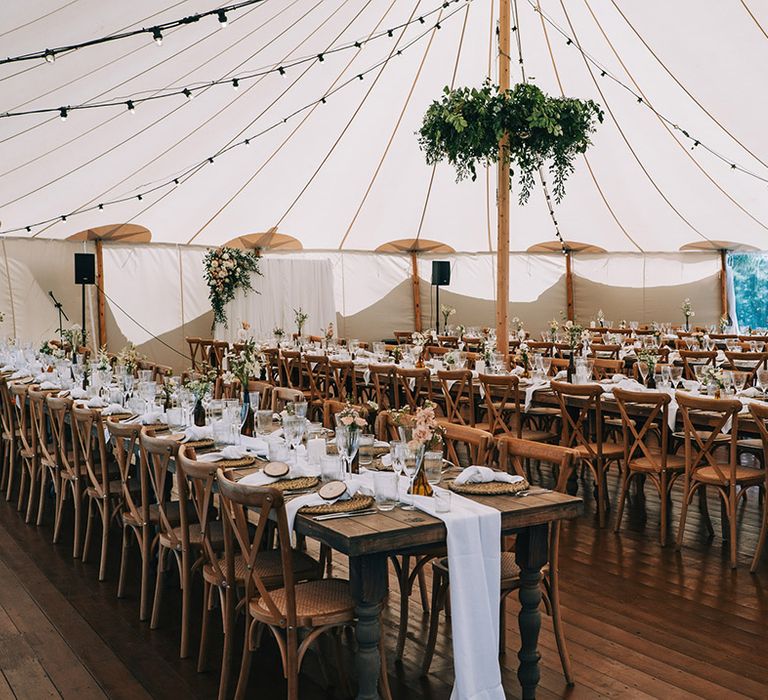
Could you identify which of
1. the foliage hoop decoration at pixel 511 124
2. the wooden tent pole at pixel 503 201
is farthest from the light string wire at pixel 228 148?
the foliage hoop decoration at pixel 511 124

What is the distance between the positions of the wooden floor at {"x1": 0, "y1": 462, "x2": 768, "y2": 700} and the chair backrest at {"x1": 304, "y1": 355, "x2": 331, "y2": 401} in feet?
13.3

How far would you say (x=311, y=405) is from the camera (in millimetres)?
9125

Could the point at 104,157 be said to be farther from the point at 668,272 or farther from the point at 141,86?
the point at 668,272

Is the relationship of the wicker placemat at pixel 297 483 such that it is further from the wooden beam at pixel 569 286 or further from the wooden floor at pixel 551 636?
the wooden beam at pixel 569 286

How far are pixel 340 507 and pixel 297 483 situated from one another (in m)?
0.40

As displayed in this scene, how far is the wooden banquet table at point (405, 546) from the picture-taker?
2.83 metres

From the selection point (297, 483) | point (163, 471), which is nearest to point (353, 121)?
point (163, 471)

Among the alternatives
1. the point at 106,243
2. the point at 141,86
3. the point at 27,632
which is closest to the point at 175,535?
the point at 27,632

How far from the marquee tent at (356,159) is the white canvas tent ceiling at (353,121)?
0.12ft

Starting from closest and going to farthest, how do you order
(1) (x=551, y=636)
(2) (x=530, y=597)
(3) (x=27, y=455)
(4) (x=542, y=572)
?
(2) (x=530, y=597) < (4) (x=542, y=572) < (1) (x=551, y=636) < (3) (x=27, y=455)

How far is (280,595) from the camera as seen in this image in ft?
10.5

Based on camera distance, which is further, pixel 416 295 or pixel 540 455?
pixel 416 295

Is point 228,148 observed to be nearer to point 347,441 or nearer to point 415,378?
point 415,378

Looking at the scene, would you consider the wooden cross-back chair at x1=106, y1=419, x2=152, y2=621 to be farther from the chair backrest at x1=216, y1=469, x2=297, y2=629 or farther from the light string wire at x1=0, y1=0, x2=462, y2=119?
the light string wire at x1=0, y1=0, x2=462, y2=119
